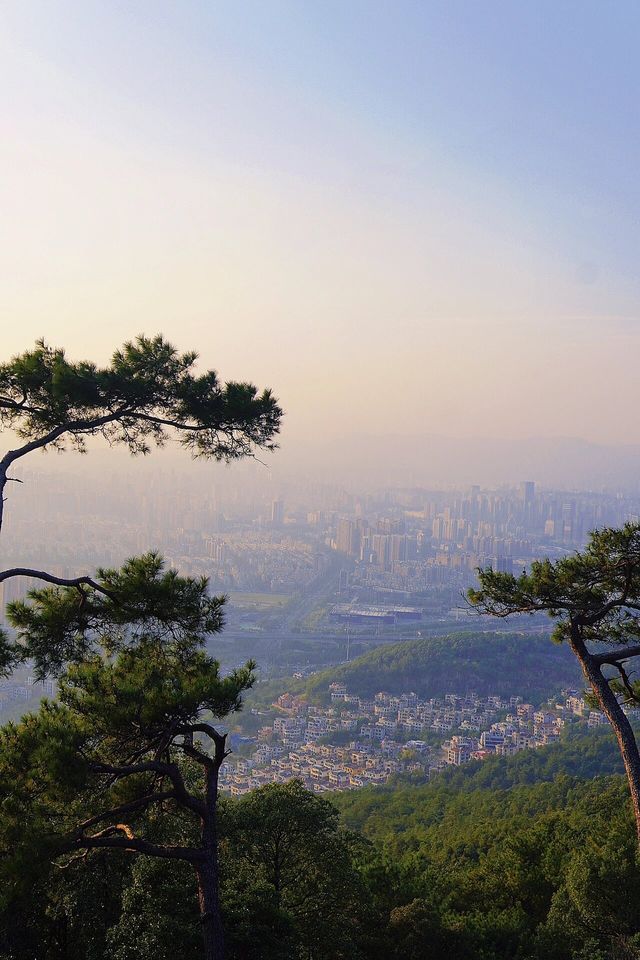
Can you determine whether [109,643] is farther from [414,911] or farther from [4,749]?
[414,911]

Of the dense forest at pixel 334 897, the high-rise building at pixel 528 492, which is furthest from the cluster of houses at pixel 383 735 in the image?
the high-rise building at pixel 528 492

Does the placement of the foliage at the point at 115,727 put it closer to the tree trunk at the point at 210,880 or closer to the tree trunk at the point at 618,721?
the tree trunk at the point at 210,880

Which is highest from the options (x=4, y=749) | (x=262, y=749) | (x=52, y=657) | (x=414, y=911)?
(x=52, y=657)

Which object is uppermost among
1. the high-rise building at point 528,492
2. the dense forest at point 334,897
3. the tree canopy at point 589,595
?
the high-rise building at point 528,492

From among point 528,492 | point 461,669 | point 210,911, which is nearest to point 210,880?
point 210,911

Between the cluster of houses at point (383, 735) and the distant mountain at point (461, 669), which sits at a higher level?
the distant mountain at point (461, 669)

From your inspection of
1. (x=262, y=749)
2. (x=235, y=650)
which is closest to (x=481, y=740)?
(x=262, y=749)

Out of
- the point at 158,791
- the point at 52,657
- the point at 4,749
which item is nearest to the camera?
the point at 4,749
